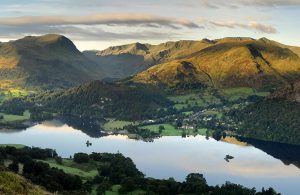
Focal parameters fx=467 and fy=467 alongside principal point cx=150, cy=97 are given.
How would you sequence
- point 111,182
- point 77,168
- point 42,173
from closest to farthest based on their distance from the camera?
point 42,173 < point 111,182 < point 77,168

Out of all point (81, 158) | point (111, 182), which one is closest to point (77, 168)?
point (81, 158)

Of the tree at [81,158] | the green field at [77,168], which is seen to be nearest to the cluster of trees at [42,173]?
the green field at [77,168]

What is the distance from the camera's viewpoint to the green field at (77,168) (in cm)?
17071

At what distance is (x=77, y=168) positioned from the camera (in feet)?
599

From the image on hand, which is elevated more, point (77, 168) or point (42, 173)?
point (42, 173)

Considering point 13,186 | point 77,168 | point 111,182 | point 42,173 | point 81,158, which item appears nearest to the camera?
point 13,186

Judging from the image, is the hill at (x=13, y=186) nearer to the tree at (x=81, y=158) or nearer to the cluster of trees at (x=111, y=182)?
the cluster of trees at (x=111, y=182)

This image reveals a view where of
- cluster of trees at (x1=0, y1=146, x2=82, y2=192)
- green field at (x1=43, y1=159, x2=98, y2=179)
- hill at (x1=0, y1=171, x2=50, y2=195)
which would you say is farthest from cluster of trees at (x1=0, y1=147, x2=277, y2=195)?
hill at (x1=0, y1=171, x2=50, y2=195)

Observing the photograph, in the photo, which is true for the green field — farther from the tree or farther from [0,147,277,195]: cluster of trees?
[0,147,277,195]: cluster of trees

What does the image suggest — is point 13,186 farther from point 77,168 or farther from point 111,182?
point 77,168

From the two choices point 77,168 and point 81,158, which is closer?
point 77,168

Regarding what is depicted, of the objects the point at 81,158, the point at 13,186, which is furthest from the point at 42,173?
the point at 13,186

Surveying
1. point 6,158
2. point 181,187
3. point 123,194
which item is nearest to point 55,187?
point 123,194

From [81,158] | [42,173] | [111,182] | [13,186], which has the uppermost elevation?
[13,186]
